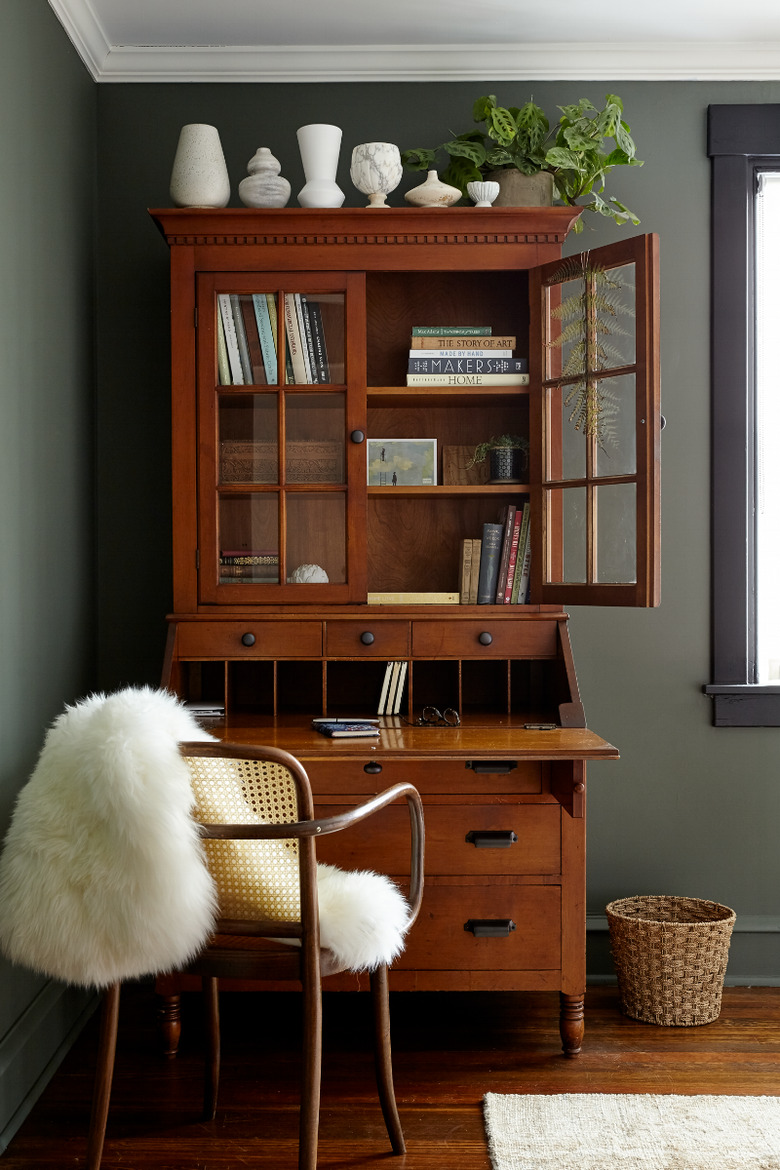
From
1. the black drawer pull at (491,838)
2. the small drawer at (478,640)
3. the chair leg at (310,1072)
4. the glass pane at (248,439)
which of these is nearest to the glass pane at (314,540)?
the glass pane at (248,439)

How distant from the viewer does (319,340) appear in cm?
272

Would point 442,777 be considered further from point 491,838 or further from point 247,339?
point 247,339

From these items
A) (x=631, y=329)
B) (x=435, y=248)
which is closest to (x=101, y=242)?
(x=435, y=248)

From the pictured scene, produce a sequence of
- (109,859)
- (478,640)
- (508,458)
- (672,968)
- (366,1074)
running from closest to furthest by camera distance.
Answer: (109,859)
(366,1074)
(672,968)
(478,640)
(508,458)

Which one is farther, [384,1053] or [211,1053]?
[211,1053]

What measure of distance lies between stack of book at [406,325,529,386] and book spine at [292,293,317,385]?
0.87ft

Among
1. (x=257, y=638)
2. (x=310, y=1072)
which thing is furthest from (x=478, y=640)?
(x=310, y=1072)

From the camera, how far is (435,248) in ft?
8.86

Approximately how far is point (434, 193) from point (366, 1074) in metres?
2.21

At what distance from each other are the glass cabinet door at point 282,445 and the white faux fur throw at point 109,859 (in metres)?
1.05

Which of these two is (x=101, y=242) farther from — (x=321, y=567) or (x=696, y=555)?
(x=696, y=555)

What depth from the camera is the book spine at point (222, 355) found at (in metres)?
2.70

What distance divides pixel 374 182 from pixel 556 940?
1.98 meters

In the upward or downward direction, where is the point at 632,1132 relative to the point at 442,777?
downward
